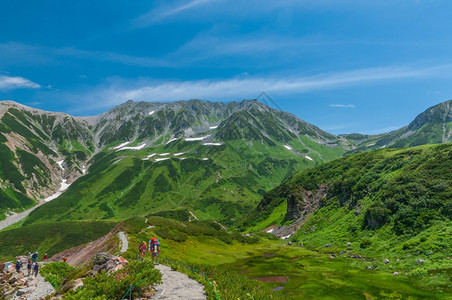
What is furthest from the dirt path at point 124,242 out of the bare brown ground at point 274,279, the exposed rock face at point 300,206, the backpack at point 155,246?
the exposed rock face at point 300,206

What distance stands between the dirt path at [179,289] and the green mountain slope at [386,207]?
43271 mm

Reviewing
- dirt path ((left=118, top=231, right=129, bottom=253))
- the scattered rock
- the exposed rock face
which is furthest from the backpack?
the exposed rock face

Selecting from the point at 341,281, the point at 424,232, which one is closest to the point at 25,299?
the point at 341,281

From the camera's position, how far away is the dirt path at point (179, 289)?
18.9 meters

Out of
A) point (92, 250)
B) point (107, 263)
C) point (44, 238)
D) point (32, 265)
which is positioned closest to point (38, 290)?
point (32, 265)

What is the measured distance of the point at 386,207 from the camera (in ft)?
209

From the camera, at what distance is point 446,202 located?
171 feet

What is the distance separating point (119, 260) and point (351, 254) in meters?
52.5

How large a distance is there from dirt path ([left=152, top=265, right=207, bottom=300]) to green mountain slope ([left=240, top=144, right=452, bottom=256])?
43.3m

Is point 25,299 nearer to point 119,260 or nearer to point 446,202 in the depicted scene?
point 119,260

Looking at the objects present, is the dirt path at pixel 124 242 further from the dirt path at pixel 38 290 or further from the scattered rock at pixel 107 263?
the scattered rock at pixel 107 263

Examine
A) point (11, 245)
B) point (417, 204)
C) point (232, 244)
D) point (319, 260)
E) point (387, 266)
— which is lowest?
point (11, 245)

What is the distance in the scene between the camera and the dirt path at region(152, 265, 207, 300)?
18.9 metres

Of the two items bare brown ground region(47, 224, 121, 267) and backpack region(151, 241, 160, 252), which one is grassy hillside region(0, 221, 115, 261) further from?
backpack region(151, 241, 160, 252)
